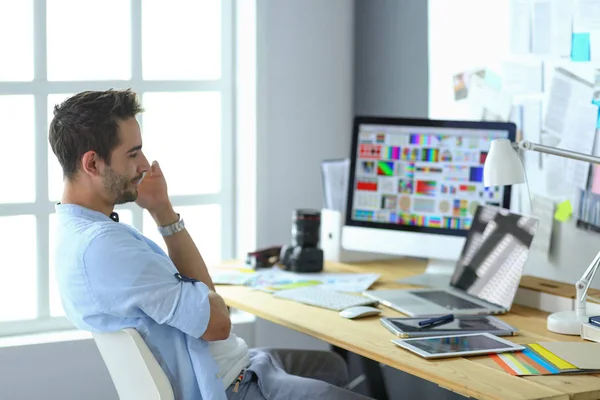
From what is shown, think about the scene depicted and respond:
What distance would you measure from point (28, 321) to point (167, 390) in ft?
4.96

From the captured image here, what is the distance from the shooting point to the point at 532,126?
293 centimetres

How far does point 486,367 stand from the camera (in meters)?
2.00

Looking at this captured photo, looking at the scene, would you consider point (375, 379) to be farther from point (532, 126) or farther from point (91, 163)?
point (91, 163)

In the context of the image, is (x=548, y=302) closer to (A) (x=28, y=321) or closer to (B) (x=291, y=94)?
(B) (x=291, y=94)

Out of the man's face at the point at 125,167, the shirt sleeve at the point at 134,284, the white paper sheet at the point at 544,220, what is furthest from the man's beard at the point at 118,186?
the white paper sheet at the point at 544,220

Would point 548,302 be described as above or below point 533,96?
below

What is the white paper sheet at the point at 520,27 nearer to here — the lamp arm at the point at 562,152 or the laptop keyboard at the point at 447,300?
the lamp arm at the point at 562,152

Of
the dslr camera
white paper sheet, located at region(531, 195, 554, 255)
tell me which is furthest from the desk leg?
white paper sheet, located at region(531, 195, 554, 255)

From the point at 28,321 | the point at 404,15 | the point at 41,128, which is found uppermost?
the point at 404,15

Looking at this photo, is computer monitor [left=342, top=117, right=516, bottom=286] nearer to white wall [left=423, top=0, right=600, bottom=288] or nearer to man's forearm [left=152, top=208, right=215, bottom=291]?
white wall [left=423, top=0, right=600, bottom=288]

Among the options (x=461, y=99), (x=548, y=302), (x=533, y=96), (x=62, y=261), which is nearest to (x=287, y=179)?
(x=461, y=99)

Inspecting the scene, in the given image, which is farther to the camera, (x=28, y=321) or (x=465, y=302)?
(x=28, y=321)

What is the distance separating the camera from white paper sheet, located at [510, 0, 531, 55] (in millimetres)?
2932

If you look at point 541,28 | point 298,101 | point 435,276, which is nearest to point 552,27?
point 541,28
